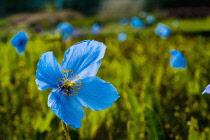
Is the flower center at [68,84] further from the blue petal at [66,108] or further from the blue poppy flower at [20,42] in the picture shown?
the blue poppy flower at [20,42]

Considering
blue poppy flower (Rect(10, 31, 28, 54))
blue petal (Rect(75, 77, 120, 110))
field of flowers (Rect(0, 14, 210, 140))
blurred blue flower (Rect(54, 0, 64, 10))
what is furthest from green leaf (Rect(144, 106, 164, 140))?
blurred blue flower (Rect(54, 0, 64, 10))

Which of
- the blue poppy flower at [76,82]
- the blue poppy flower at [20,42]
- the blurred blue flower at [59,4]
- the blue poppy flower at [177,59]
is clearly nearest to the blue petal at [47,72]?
the blue poppy flower at [76,82]

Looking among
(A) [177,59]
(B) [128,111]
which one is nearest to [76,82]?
(B) [128,111]

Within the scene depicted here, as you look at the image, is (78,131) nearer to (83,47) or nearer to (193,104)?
(83,47)

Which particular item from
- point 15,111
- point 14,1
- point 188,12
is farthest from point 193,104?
point 14,1

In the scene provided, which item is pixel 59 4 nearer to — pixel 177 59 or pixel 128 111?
pixel 177 59

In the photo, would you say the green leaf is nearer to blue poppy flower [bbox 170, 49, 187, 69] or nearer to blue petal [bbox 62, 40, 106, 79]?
blue petal [bbox 62, 40, 106, 79]

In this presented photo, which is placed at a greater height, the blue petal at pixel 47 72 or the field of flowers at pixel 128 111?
the blue petal at pixel 47 72
